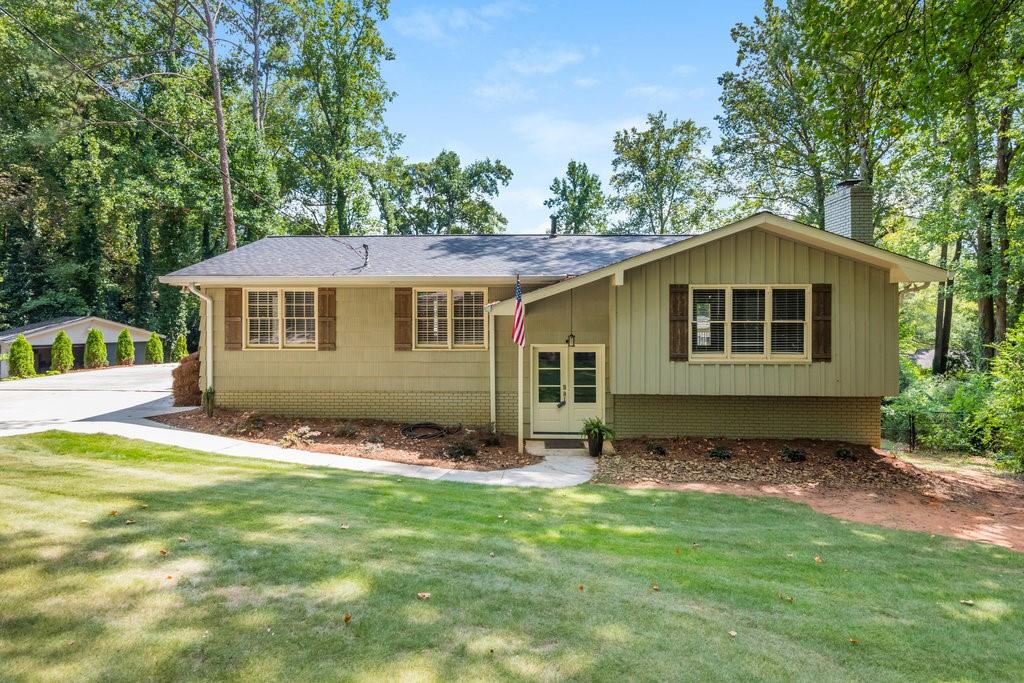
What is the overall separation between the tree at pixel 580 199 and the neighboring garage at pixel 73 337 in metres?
25.9

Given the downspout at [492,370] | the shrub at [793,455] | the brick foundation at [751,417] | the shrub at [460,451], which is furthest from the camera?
the downspout at [492,370]

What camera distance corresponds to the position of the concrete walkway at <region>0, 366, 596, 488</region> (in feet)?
26.2

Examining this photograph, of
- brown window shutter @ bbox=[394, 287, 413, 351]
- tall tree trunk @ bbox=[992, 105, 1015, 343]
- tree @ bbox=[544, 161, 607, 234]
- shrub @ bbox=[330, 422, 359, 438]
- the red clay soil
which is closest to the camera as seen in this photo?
the red clay soil

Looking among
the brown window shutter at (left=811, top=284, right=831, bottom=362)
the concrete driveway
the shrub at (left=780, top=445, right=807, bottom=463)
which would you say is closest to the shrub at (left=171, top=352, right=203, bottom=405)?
the concrete driveway

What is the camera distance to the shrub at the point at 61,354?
21.8 m

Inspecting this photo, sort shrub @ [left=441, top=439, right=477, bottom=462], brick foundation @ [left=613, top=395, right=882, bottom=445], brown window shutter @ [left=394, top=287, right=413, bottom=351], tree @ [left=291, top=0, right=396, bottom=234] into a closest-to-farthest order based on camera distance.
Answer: shrub @ [left=441, top=439, right=477, bottom=462] → brick foundation @ [left=613, top=395, right=882, bottom=445] → brown window shutter @ [left=394, top=287, right=413, bottom=351] → tree @ [left=291, top=0, right=396, bottom=234]

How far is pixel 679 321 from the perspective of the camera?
9.59 meters

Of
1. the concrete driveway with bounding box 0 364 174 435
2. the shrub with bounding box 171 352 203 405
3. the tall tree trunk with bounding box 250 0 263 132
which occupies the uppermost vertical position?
the tall tree trunk with bounding box 250 0 263 132

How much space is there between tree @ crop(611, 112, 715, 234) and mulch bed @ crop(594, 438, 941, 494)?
19755 mm

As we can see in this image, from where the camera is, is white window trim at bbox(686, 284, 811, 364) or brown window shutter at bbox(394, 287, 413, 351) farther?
brown window shutter at bbox(394, 287, 413, 351)

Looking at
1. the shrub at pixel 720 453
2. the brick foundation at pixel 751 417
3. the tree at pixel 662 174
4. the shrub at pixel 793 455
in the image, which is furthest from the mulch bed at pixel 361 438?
the tree at pixel 662 174

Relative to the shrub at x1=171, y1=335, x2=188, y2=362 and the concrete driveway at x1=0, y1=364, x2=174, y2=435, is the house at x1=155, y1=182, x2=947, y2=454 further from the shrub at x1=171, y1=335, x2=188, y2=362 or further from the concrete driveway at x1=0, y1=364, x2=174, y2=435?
the shrub at x1=171, y1=335, x2=188, y2=362

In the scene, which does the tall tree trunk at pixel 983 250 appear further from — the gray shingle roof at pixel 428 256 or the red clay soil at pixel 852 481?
the gray shingle roof at pixel 428 256

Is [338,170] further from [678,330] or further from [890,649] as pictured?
[890,649]
